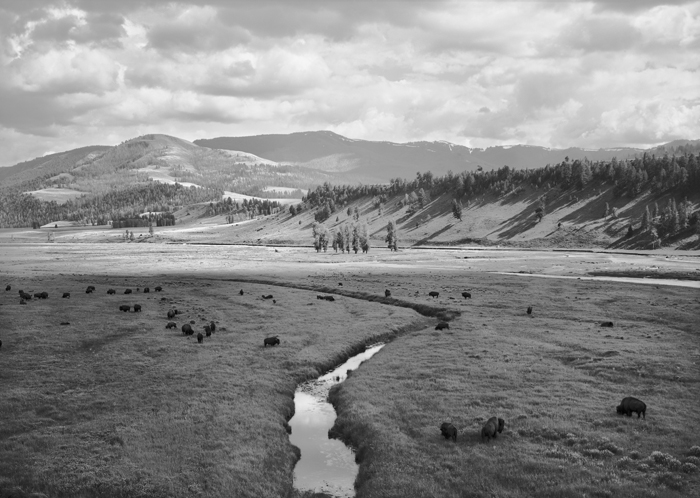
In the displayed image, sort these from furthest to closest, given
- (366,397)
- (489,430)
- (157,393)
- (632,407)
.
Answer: (366,397) < (157,393) < (632,407) < (489,430)

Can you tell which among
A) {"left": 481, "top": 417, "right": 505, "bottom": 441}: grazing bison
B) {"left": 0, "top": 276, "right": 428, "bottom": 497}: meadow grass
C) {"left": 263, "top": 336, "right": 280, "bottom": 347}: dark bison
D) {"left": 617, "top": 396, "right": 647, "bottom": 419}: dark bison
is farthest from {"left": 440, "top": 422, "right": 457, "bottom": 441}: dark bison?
{"left": 263, "top": 336, "right": 280, "bottom": 347}: dark bison

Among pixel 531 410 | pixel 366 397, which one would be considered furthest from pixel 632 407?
pixel 366 397

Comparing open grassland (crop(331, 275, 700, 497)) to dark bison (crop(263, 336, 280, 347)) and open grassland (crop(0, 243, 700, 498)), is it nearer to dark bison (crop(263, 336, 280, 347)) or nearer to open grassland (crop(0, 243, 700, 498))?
open grassland (crop(0, 243, 700, 498))

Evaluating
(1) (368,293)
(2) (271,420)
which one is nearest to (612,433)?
(2) (271,420)

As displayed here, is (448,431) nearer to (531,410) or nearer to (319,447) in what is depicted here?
(531,410)

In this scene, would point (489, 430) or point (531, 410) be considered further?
point (531, 410)

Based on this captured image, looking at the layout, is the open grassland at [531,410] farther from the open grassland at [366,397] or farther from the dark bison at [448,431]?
the dark bison at [448,431]

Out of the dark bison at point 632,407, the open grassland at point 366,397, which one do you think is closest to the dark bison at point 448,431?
the open grassland at point 366,397
